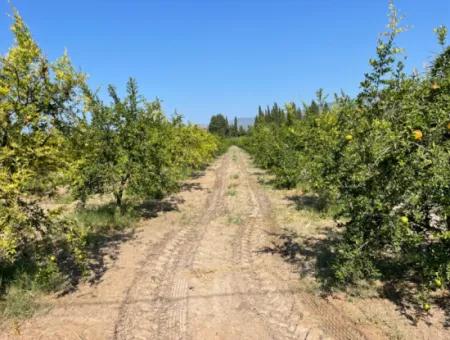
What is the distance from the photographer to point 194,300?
553 cm

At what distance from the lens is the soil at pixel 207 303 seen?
4625 millimetres

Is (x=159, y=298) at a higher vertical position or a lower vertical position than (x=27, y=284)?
lower

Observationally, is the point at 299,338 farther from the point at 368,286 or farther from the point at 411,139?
the point at 411,139

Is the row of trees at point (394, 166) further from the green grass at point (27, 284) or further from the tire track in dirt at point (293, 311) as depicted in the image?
the green grass at point (27, 284)

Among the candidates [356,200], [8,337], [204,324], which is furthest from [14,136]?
[356,200]

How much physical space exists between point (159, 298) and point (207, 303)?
0.79 meters

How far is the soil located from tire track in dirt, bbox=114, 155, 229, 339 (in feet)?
0.05

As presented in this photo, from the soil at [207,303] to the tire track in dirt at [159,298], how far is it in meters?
0.01

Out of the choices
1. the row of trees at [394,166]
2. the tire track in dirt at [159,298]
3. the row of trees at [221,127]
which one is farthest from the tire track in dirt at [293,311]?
the row of trees at [221,127]

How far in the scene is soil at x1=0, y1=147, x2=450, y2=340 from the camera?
4625mm

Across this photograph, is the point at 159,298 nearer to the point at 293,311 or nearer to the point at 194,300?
the point at 194,300

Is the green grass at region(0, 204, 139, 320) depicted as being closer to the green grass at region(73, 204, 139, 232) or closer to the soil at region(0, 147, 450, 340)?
the soil at region(0, 147, 450, 340)

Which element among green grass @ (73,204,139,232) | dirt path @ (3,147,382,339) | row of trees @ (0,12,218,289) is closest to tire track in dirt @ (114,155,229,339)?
dirt path @ (3,147,382,339)

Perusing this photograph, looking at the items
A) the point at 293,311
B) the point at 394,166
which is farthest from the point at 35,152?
the point at 394,166
